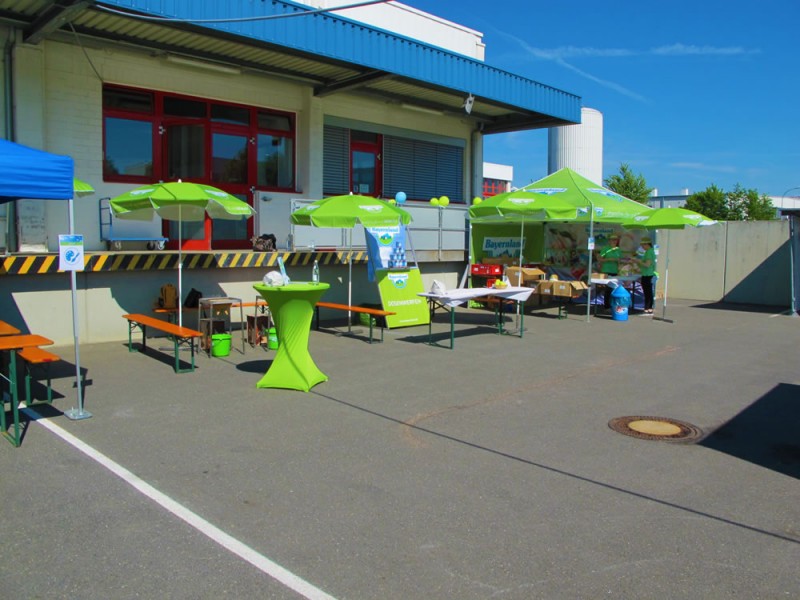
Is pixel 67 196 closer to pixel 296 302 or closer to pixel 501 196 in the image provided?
pixel 296 302

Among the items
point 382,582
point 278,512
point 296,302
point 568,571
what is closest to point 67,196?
point 296,302

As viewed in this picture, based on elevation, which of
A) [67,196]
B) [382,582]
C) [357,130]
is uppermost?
[357,130]

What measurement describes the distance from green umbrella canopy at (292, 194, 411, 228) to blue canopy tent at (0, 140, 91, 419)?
536 cm

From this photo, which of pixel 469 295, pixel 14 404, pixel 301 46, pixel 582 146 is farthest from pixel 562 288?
pixel 582 146

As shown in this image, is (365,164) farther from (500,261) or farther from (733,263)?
(733,263)

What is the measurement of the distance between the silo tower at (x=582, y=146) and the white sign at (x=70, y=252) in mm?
29467

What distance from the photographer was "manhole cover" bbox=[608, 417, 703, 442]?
649 cm

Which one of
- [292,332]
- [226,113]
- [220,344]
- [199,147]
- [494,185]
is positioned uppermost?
[494,185]

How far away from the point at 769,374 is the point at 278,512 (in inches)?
306

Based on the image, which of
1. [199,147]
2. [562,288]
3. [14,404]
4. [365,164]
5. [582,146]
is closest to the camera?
[14,404]

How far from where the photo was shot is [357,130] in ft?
57.6

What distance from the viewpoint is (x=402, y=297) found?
1366cm

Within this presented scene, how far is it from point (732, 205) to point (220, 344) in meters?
45.9

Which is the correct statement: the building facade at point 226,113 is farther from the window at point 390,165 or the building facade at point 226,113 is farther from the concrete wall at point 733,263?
the concrete wall at point 733,263
